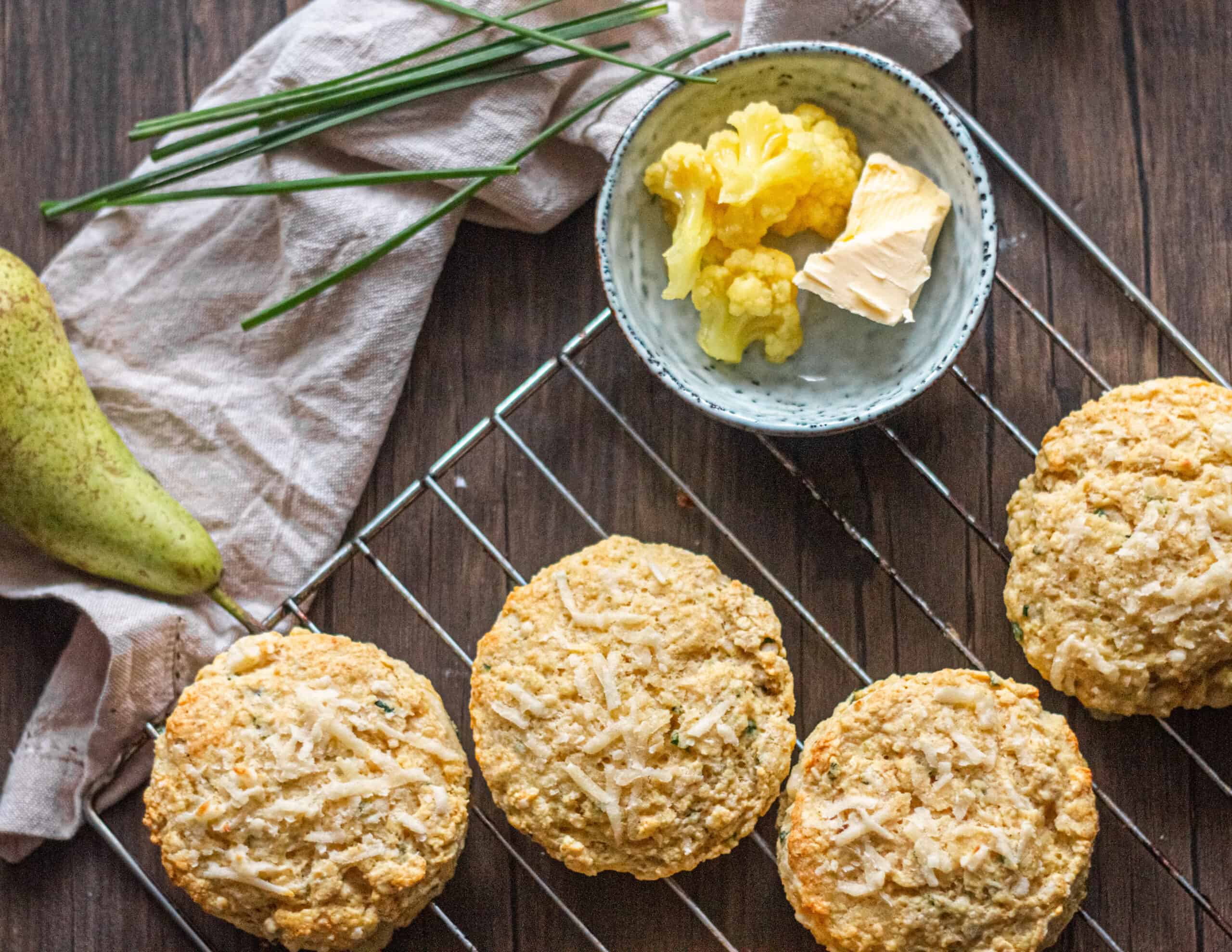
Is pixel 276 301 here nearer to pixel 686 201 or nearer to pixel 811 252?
pixel 686 201

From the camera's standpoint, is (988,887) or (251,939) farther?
(251,939)

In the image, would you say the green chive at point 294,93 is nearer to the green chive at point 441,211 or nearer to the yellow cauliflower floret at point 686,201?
the green chive at point 441,211

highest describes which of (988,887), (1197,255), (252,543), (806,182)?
(806,182)

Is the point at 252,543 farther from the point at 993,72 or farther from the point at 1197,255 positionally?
the point at 1197,255

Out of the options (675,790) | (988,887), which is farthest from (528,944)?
(988,887)

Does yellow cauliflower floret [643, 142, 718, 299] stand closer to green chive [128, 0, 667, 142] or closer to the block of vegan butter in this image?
the block of vegan butter

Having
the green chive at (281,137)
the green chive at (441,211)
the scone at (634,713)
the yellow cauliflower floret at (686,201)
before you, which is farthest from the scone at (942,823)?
the green chive at (281,137)

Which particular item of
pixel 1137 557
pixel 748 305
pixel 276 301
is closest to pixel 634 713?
pixel 748 305

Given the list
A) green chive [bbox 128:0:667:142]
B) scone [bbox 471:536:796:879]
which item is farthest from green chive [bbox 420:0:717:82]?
scone [bbox 471:536:796:879]
